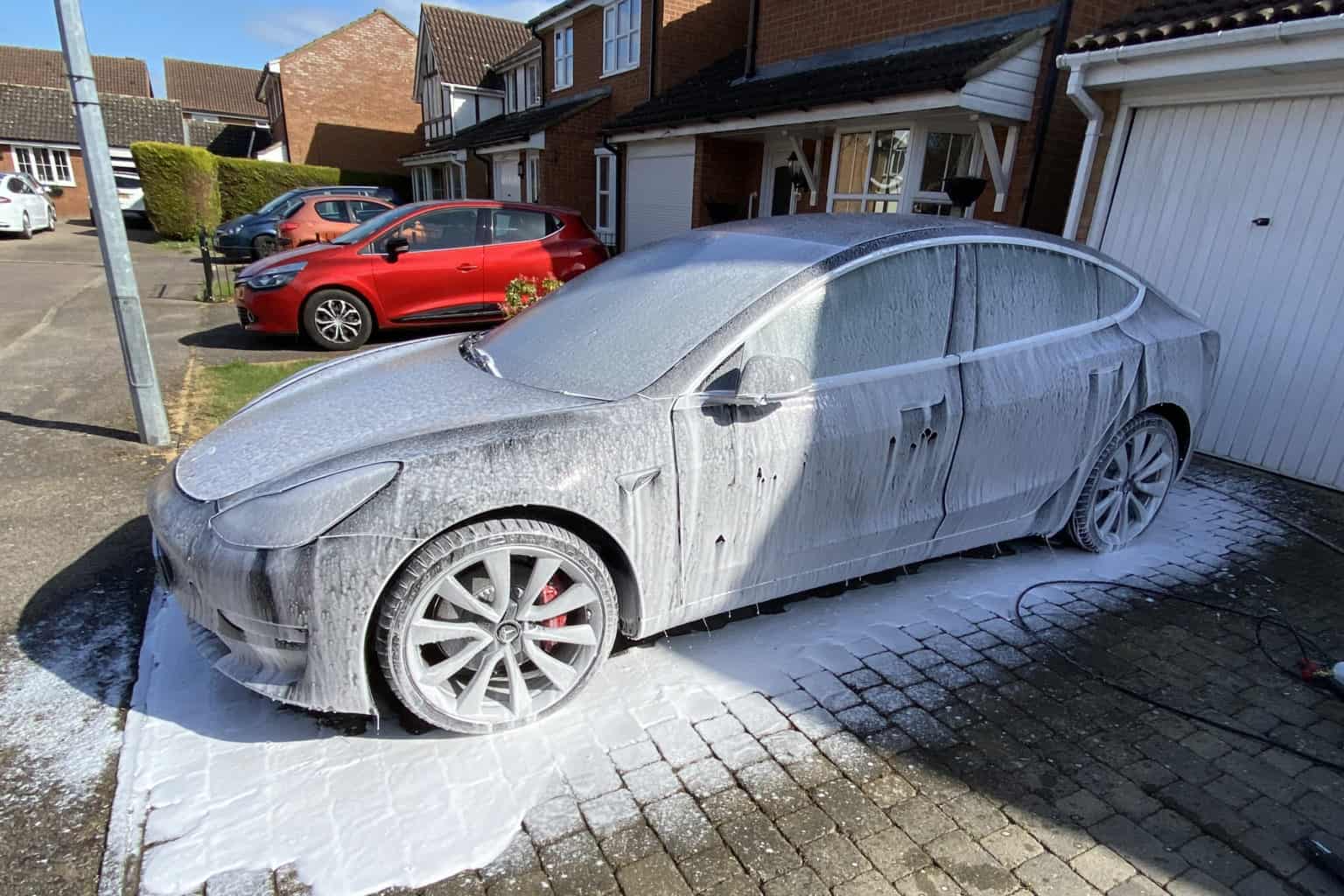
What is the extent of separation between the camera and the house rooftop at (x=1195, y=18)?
4.60 metres

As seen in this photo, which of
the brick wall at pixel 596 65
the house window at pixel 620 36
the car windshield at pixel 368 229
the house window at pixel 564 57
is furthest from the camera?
the house window at pixel 564 57

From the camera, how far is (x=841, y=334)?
2.87 m

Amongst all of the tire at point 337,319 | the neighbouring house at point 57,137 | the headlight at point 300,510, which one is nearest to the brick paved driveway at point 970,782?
the headlight at point 300,510

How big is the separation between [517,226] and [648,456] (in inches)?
289

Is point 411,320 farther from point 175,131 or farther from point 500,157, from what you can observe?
point 175,131

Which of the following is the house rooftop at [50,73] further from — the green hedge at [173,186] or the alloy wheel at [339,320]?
the alloy wheel at [339,320]

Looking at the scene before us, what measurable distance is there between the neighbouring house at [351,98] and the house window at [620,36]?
22.2 meters

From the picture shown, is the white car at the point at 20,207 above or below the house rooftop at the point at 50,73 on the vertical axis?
below

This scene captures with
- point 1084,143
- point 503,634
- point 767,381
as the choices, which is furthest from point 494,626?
point 1084,143

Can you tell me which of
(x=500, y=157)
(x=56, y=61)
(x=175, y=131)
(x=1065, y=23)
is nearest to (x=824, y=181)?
(x=1065, y=23)

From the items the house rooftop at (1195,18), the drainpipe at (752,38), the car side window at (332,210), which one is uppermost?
A: the drainpipe at (752,38)

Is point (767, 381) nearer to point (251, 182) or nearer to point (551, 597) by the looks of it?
point (551, 597)

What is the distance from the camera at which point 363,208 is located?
15.2 meters

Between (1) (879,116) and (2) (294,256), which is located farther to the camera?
(1) (879,116)
